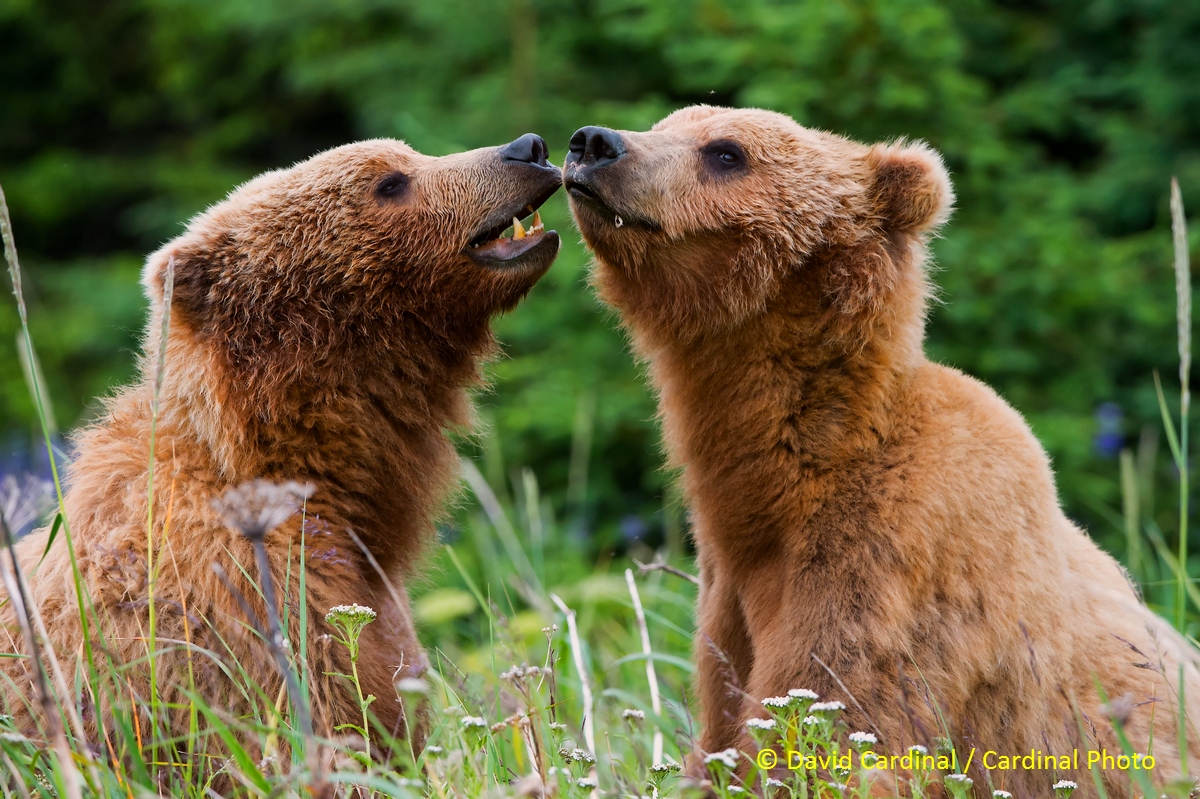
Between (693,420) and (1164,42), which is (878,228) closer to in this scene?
(693,420)

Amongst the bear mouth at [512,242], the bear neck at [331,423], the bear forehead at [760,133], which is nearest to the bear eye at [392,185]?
the bear mouth at [512,242]

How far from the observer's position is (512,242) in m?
3.72

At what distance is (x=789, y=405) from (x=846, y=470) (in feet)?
0.78

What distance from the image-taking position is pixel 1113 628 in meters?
3.40

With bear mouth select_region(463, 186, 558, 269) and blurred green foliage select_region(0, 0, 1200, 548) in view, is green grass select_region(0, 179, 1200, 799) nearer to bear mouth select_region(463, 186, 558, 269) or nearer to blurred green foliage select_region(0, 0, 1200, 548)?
bear mouth select_region(463, 186, 558, 269)

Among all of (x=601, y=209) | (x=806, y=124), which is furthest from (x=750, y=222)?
(x=806, y=124)

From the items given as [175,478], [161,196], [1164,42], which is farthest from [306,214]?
[161,196]

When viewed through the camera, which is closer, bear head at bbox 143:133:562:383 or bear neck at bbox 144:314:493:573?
bear neck at bbox 144:314:493:573

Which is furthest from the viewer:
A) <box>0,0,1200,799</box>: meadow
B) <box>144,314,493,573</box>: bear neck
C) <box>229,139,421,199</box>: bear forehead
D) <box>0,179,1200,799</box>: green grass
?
<box>0,0,1200,799</box>: meadow

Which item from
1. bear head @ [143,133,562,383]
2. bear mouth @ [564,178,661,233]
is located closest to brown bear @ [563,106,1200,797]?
bear mouth @ [564,178,661,233]

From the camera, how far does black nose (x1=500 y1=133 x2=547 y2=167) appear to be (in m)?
3.85

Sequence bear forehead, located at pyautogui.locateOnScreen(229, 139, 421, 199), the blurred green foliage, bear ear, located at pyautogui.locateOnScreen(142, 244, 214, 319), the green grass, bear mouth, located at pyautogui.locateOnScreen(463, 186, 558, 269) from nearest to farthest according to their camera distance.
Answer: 1. the green grass
2. bear ear, located at pyautogui.locateOnScreen(142, 244, 214, 319)
3. bear mouth, located at pyautogui.locateOnScreen(463, 186, 558, 269)
4. bear forehead, located at pyautogui.locateOnScreen(229, 139, 421, 199)
5. the blurred green foliage

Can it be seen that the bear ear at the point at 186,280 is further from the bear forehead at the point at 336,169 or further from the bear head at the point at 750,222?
the bear head at the point at 750,222

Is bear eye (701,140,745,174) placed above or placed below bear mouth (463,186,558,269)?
above
